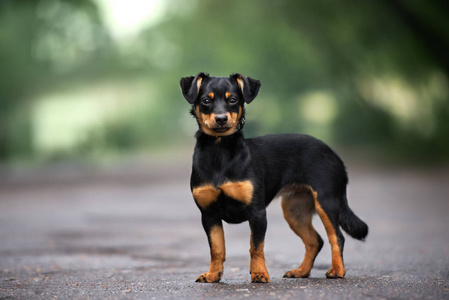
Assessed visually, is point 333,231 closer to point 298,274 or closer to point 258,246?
point 298,274

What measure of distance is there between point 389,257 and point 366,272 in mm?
1514

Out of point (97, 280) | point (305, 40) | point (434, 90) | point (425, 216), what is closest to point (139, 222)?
point (425, 216)

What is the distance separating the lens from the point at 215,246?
6047 mm

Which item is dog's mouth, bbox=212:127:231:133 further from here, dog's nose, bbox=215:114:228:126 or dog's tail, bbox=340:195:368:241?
dog's tail, bbox=340:195:368:241

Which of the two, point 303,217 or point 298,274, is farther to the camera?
point 303,217

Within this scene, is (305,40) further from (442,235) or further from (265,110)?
(442,235)

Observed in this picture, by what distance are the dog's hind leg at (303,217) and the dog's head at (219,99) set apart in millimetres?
1123

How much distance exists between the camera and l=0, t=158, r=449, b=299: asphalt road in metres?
5.79

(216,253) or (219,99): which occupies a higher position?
(219,99)

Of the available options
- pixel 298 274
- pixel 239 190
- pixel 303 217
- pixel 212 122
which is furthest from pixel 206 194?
pixel 298 274

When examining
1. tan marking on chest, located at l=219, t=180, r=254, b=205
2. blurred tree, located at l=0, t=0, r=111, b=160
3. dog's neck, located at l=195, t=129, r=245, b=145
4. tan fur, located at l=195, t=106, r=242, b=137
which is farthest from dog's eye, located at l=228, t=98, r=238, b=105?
blurred tree, located at l=0, t=0, r=111, b=160

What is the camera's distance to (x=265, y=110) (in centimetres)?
3588

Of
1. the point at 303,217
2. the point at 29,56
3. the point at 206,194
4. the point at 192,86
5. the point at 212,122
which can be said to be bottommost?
the point at 303,217

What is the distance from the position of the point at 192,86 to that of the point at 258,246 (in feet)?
5.14
